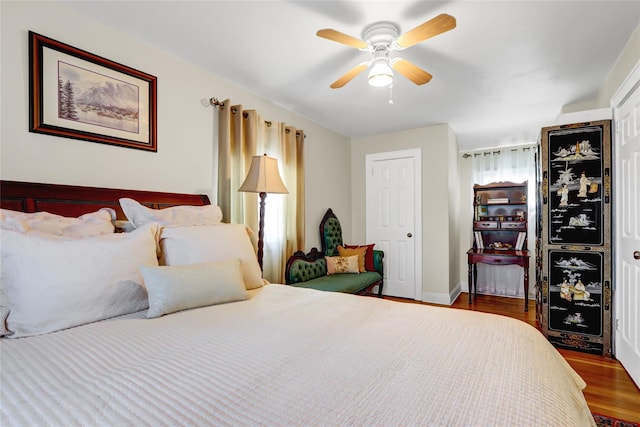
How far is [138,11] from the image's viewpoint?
1880 millimetres

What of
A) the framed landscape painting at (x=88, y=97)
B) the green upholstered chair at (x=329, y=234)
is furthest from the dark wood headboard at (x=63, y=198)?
the green upholstered chair at (x=329, y=234)

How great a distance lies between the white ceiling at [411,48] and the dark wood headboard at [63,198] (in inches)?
42.4

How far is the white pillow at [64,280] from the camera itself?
117 cm

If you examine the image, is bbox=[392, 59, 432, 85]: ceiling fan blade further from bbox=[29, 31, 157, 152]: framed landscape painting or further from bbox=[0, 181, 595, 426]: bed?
bbox=[29, 31, 157, 152]: framed landscape painting

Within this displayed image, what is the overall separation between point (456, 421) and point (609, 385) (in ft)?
8.05

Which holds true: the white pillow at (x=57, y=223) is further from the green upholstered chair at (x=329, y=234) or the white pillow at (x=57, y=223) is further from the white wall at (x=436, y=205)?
the white wall at (x=436, y=205)

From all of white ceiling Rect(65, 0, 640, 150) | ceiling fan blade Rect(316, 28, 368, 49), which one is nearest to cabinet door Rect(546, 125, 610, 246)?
white ceiling Rect(65, 0, 640, 150)

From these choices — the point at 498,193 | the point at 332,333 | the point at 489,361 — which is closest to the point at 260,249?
the point at 332,333

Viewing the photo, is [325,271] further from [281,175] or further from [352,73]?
[352,73]

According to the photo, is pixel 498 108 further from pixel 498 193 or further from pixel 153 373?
pixel 153 373

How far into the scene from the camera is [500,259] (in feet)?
14.1

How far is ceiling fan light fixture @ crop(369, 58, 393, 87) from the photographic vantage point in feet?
6.57

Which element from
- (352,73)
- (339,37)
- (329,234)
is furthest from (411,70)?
(329,234)

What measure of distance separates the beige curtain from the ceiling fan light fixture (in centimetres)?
133
